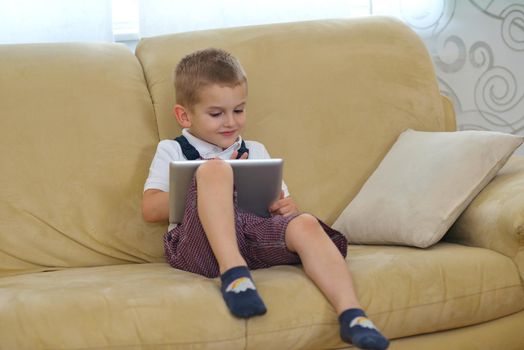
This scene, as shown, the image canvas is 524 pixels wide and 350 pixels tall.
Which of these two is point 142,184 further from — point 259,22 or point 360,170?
point 259,22

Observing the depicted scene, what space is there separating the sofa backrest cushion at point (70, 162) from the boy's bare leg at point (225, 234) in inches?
18.3

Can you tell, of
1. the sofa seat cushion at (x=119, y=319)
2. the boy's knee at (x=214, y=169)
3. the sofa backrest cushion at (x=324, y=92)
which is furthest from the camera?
the sofa backrest cushion at (x=324, y=92)

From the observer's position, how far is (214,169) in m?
1.87

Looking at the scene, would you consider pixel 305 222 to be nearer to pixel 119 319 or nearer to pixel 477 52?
pixel 119 319

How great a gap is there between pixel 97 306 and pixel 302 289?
0.43 m

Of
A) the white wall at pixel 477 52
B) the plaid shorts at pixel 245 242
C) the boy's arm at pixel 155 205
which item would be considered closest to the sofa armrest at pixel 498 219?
the plaid shorts at pixel 245 242

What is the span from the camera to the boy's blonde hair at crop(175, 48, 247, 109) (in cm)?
213

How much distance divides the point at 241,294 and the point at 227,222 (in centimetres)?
21

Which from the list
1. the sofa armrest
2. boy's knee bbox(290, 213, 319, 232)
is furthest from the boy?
the sofa armrest

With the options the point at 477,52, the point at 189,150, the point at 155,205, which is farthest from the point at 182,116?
the point at 477,52

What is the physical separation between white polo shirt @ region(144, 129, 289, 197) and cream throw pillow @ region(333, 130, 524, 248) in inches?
9.3

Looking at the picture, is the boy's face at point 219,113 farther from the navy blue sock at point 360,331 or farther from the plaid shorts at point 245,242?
the navy blue sock at point 360,331

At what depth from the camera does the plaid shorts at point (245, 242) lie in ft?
6.25

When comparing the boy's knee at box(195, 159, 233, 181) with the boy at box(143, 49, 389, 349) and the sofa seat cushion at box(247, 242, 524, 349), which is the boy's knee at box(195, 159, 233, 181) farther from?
the sofa seat cushion at box(247, 242, 524, 349)
